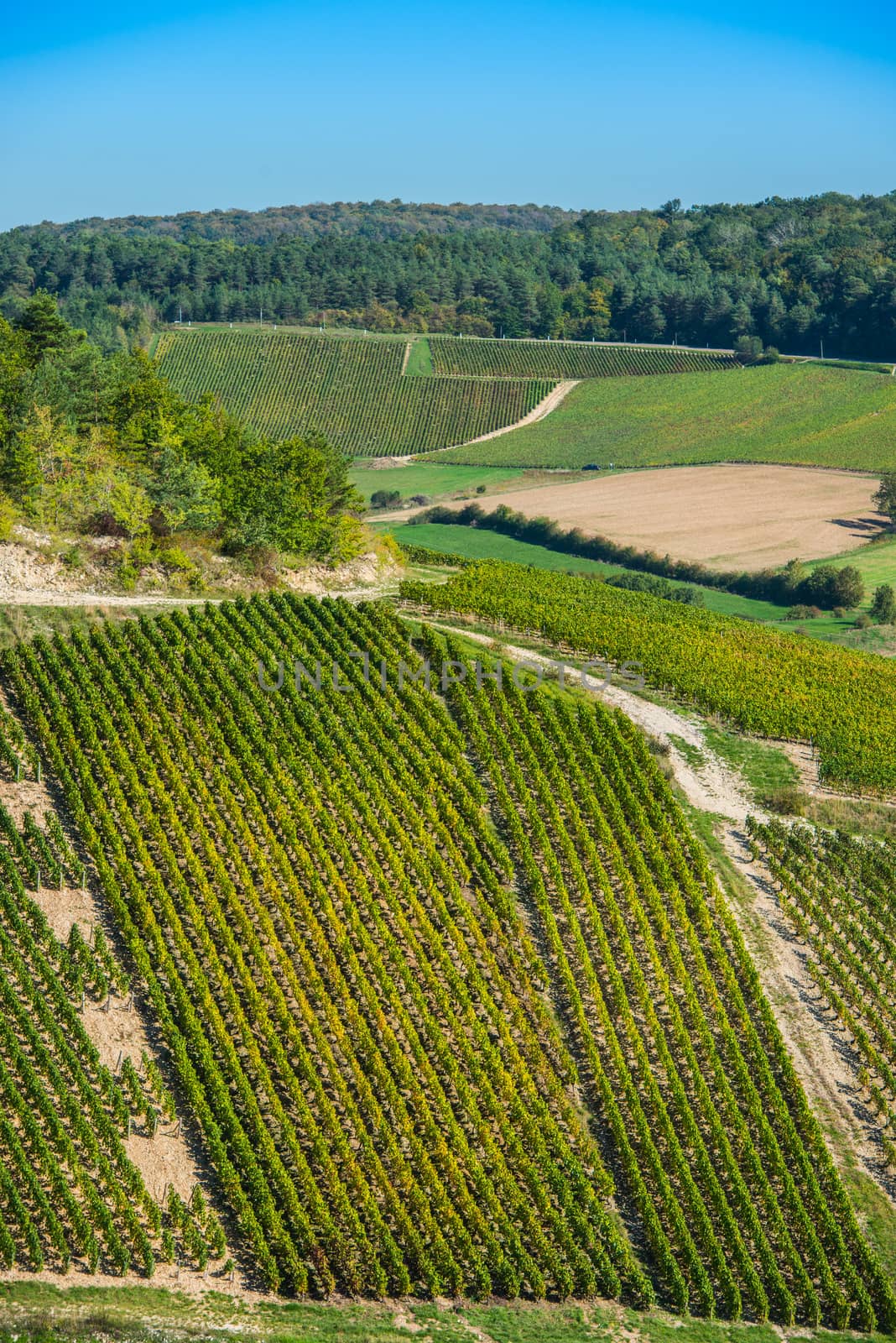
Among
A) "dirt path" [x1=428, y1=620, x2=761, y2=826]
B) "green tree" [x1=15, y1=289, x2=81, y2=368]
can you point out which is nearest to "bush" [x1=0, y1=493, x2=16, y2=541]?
"green tree" [x1=15, y1=289, x2=81, y2=368]

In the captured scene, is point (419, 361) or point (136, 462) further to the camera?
point (419, 361)

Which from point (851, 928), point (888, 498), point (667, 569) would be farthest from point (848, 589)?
point (851, 928)

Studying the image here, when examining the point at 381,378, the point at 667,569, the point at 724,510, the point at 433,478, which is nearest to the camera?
the point at 667,569

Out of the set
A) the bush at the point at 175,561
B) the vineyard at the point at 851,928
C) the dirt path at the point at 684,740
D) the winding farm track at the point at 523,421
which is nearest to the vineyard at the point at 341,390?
the winding farm track at the point at 523,421

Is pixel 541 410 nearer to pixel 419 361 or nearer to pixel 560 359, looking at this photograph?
pixel 560 359

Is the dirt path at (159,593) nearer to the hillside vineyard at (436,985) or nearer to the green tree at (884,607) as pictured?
the hillside vineyard at (436,985)

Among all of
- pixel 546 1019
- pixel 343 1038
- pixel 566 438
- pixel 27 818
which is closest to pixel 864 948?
pixel 546 1019
